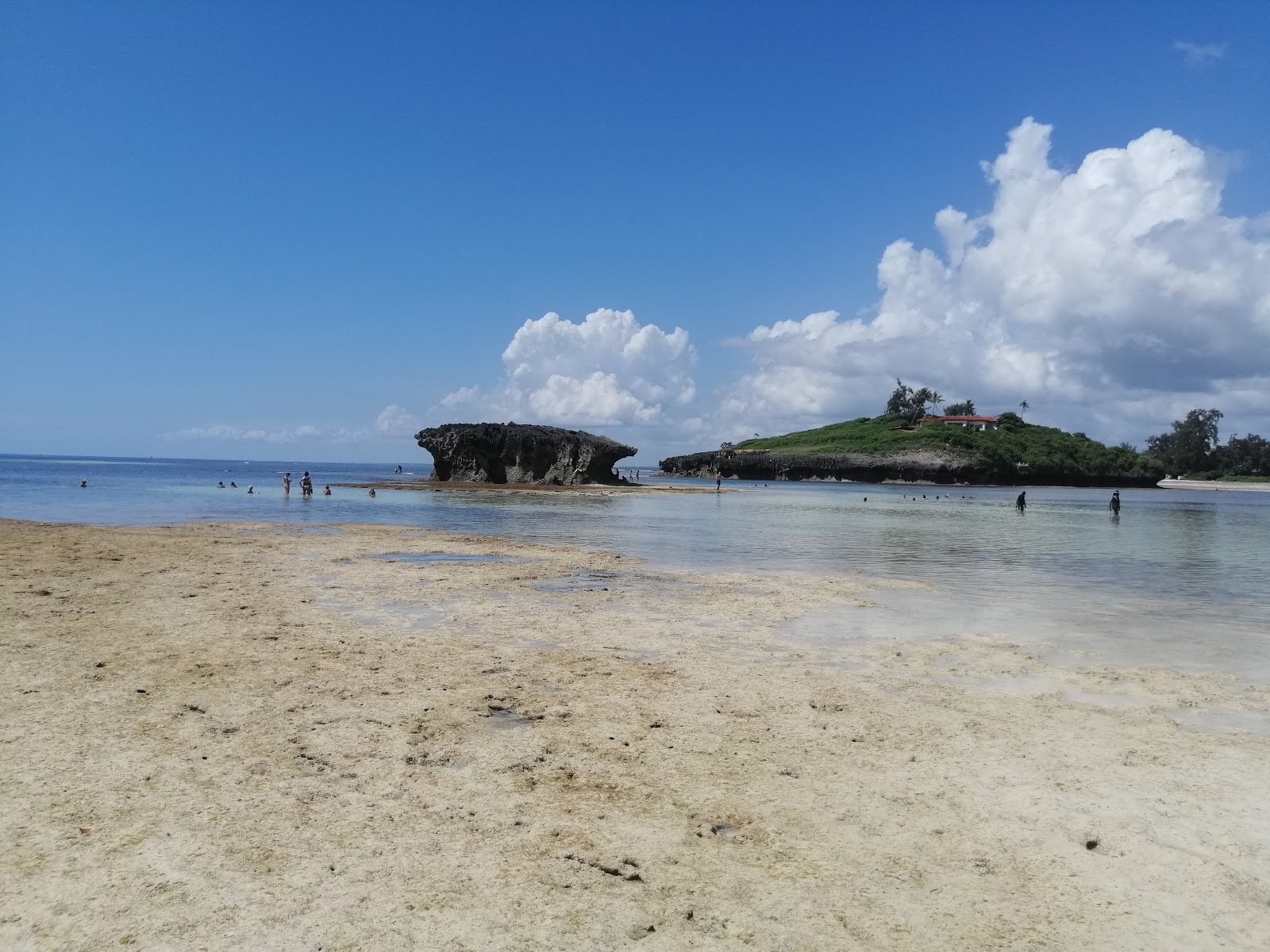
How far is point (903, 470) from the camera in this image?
419 ft

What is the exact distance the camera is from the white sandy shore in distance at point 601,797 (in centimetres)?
432

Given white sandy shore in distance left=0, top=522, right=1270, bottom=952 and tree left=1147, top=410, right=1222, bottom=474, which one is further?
tree left=1147, top=410, right=1222, bottom=474

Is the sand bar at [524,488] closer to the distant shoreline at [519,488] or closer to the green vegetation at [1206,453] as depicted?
the distant shoreline at [519,488]

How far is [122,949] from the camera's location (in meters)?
3.90

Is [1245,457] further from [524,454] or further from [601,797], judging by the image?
[601,797]

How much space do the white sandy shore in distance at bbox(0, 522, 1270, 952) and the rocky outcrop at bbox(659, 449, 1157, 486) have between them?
122682 millimetres

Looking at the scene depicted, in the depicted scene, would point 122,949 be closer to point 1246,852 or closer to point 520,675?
point 520,675

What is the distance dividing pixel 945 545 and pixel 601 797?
25.9 m

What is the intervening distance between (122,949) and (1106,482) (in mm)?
147731

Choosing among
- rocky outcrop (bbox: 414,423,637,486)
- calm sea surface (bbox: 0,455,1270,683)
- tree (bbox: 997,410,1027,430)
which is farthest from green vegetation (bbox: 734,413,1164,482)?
rocky outcrop (bbox: 414,423,637,486)

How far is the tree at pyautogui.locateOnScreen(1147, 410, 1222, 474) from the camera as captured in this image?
175000mm

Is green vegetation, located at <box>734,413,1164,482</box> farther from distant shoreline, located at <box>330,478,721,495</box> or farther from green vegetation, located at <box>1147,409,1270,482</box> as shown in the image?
distant shoreline, located at <box>330,478,721,495</box>

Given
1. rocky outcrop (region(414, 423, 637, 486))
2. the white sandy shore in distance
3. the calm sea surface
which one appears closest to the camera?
the white sandy shore in distance

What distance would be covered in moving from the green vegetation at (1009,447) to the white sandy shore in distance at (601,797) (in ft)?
419
